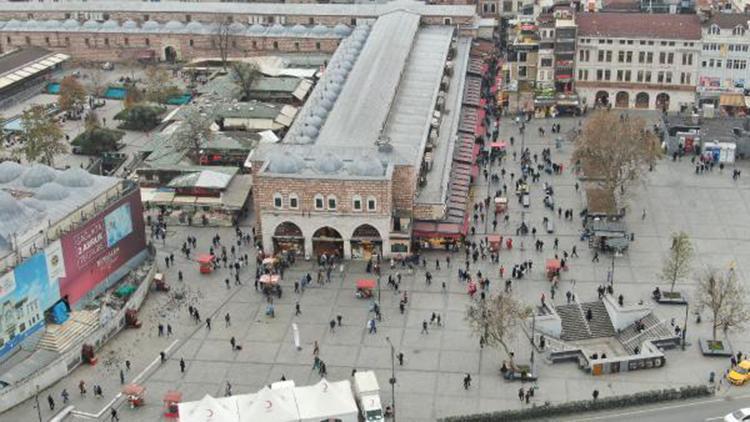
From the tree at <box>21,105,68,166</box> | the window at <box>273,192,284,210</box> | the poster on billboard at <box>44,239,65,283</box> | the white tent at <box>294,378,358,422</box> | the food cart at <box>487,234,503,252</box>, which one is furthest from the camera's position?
the tree at <box>21,105,68,166</box>

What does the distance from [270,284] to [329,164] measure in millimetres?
11173

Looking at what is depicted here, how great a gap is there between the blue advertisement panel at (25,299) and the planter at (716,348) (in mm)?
45338

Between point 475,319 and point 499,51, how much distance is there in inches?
2871

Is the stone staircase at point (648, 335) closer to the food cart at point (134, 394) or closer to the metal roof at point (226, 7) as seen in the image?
the food cart at point (134, 394)

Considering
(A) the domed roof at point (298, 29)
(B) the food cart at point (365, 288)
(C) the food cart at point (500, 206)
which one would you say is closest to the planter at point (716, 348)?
(B) the food cart at point (365, 288)

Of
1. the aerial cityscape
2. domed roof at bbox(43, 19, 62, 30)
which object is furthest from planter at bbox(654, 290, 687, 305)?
domed roof at bbox(43, 19, 62, 30)

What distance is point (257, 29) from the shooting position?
461 ft

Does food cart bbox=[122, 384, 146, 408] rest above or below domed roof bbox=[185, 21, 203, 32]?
below

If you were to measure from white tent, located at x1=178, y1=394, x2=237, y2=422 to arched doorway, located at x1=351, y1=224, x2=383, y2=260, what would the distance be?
26.2 meters

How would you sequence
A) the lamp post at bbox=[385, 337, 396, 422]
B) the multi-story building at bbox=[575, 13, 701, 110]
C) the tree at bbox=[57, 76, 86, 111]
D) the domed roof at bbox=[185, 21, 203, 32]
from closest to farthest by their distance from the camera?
the lamp post at bbox=[385, 337, 396, 422]
the multi-story building at bbox=[575, 13, 701, 110]
the tree at bbox=[57, 76, 86, 111]
the domed roof at bbox=[185, 21, 203, 32]

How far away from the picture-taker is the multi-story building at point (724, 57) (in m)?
117

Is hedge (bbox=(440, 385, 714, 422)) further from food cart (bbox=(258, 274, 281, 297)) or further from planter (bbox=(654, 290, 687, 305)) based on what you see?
food cart (bbox=(258, 274, 281, 297))

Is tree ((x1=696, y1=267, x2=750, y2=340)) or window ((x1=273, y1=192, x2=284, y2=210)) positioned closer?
tree ((x1=696, y1=267, x2=750, y2=340))

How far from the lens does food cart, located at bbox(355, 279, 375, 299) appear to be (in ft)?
269
